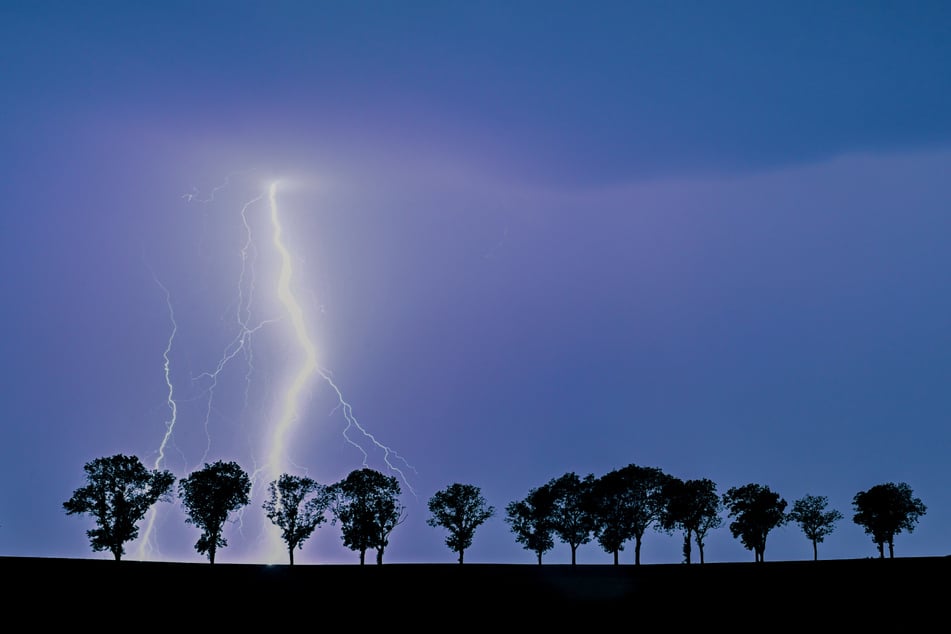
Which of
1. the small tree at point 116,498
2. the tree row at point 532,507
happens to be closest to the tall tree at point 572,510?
the tree row at point 532,507

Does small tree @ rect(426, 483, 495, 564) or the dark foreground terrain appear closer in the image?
the dark foreground terrain

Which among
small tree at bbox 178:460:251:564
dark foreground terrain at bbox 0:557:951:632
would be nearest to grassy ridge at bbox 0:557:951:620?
dark foreground terrain at bbox 0:557:951:632

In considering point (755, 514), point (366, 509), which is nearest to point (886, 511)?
point (755, 514)

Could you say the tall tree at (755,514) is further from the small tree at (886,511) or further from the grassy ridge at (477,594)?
the grassy ridge at (477,594)

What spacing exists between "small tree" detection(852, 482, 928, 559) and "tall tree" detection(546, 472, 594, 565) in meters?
36.5

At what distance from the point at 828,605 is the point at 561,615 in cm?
1258

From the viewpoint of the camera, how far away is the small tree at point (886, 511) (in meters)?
93.6

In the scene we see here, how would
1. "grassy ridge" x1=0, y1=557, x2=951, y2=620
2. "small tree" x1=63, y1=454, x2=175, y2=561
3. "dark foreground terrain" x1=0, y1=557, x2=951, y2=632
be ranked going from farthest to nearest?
1. "small tree" x1=63, y1=454, x2=175, y2=561
2. "grassy ridge" x1=0, y1=557, x2=951, y2=620
3. "dark foreground terrain" x1=0, y1=557, x2=951, y2=632

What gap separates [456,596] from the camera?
3634 cm

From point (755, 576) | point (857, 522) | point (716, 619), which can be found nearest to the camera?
point (716, 619)

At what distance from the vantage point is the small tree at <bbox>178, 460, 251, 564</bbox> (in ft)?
266

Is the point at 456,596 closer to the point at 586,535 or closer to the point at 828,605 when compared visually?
the point at 828,605

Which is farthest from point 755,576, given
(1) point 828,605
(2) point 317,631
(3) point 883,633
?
(2) point 317,631

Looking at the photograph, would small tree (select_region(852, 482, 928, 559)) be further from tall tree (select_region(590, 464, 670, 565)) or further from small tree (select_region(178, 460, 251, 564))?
small tree (select_region(178, 460, 251, 564))
